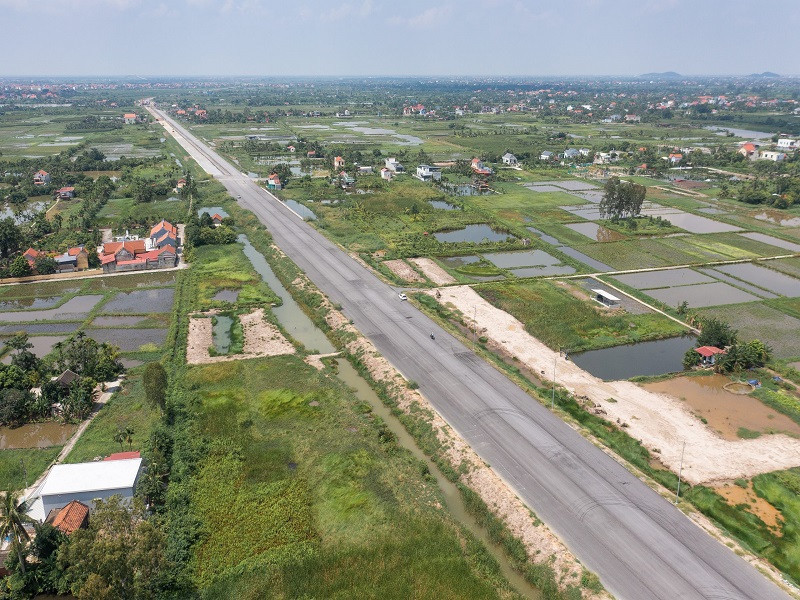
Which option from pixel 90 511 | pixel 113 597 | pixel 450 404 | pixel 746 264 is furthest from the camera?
pixel 746 264

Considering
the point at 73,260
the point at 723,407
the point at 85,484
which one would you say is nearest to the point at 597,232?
the point at 723,407

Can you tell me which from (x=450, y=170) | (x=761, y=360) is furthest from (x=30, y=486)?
(x=450, y=170)

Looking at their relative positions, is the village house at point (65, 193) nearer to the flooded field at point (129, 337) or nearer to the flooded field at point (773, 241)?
the flooded field at point (129, 337)

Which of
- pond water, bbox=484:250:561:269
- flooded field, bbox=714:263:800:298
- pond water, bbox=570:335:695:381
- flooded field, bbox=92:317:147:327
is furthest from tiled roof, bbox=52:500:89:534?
flooded field, bbox=714:263:800:298

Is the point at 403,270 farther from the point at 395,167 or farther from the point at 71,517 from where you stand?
the point at 395,167

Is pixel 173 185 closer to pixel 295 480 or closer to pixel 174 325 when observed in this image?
pixel 174 325

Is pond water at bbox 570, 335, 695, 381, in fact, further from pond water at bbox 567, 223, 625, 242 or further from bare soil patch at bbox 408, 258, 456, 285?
pond water at bbox 567, 223, 625, 242
